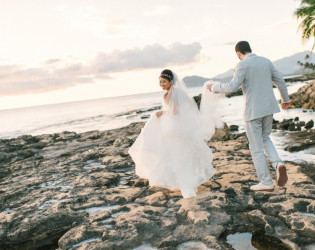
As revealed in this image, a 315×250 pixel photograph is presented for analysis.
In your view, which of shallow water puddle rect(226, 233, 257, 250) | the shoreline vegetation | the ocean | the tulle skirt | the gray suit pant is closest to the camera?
shallow water puddle rect(226, 233, 257, 250)

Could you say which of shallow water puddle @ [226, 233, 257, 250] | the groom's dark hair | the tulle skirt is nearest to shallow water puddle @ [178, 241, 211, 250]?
shallow water puddle @ [226, 233, 257, 250]

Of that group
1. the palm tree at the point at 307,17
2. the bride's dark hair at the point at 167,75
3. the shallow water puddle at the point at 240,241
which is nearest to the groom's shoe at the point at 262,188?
the shallow water puddle at the point at 240,241

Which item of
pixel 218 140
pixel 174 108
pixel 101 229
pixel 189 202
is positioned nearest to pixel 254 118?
pixel 174 108

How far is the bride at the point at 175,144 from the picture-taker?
5297 millimetres

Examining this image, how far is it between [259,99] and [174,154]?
71.1 inches

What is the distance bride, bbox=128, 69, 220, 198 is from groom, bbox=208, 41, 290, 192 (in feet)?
2.65

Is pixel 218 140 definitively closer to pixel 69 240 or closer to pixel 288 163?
pixel 288 163

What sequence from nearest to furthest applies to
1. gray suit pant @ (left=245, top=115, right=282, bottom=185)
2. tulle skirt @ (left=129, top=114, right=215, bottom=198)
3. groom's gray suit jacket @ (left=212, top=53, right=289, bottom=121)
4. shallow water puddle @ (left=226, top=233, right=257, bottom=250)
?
shallow water puddle @ (left=226, top=233, right=257, bottom=250), groom's gray suit jacket @ (left=212, top=53, right=289, bottom=121), gray suit pant @ (left=245, top=115, right=282, bottom=185), tulle skirt @ (left=129, top=114, right=215, bottom=198)

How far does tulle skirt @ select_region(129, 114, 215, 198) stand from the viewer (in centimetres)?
529

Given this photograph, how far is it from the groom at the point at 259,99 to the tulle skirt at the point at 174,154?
37.6 inches

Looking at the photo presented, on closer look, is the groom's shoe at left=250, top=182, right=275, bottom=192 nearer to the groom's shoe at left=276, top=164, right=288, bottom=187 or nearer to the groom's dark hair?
the groom's shoe at left=276, top=164, right=288, bottom=187

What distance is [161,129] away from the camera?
214 inches

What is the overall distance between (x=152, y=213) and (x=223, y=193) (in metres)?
1.43

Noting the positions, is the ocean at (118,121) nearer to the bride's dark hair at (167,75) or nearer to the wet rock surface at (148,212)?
the bride's dark hair at (167,75)
